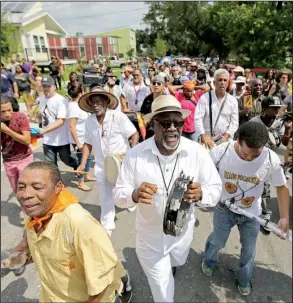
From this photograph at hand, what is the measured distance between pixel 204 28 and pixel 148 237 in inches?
1665

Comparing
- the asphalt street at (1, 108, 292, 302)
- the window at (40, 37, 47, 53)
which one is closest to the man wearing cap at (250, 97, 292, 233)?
the asphalt street at (1, 108, 292, 302)

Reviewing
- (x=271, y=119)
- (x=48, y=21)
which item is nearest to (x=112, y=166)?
(x=271, y=119)

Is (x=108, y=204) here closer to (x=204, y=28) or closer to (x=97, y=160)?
(x=97, y=160)

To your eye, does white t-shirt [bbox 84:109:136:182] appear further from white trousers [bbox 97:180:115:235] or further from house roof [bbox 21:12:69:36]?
house roof [bbox 21:12:69:36]

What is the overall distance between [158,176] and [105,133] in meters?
1.35

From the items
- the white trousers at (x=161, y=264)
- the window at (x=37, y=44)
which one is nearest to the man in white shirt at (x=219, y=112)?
the white trousers at (x=161, y=264)

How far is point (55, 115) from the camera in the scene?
4.13 metres

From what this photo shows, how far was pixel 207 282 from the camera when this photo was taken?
2.69 metres

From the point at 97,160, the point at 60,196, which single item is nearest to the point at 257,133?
the point at 60,196

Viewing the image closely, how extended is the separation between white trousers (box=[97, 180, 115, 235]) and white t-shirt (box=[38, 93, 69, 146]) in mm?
1329

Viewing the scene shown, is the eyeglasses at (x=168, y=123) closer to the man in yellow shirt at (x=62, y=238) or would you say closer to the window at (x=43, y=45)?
the man in yellow shirt at (x=62, y=238)

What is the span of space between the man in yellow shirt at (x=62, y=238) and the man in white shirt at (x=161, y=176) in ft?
1.46

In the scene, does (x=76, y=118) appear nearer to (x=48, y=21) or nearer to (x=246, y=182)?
(x=246, y=182)

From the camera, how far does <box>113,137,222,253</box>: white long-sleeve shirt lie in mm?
1948
